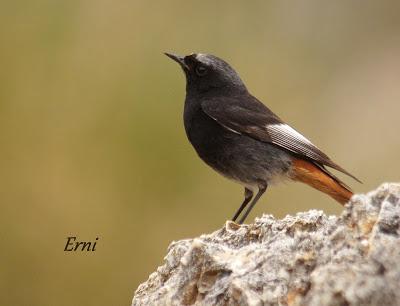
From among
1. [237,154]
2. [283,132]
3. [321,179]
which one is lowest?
[237,154]

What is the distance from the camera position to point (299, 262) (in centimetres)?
358

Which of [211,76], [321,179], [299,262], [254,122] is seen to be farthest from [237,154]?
[299,262]

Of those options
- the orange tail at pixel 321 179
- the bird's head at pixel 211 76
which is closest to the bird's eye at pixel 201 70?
the bird's head at pixel 211 76


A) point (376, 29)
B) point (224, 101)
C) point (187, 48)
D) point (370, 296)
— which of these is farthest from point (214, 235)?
point (376, 29)

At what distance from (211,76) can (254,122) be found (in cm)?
56

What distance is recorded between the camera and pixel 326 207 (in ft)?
24.7

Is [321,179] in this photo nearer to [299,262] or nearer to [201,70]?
[201,70]

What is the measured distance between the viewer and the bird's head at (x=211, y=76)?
6.67 metres

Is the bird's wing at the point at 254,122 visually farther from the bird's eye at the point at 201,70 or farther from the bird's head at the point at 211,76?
the bird's eye at the point at 201,70

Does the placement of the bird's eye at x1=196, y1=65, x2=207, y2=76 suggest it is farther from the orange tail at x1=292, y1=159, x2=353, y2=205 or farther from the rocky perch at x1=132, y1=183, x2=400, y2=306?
the rocky perch at x1=132, y1=183, x2=400, y2=306

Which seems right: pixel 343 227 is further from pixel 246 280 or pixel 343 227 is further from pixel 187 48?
pixel 187 48

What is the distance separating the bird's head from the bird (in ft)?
0.43

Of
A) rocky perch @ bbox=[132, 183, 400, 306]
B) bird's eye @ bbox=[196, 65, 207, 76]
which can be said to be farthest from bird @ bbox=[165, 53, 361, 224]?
rocky perch @ bbox=[132, 183, 400, 306]

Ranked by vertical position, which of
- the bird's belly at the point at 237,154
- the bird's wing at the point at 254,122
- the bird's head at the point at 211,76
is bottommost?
the bird's belly at the point at 237,154
